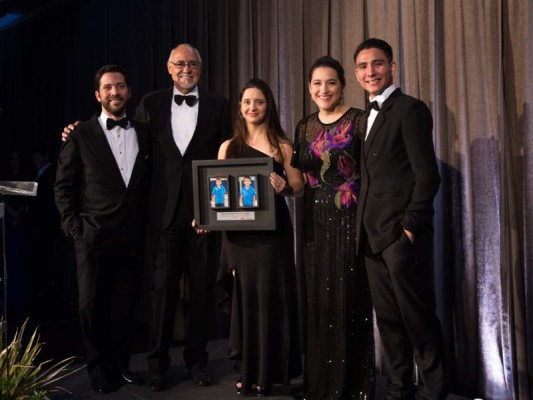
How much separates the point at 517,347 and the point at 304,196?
1.24 meters

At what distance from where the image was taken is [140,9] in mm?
5891

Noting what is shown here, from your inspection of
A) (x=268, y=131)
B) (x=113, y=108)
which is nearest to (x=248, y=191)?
(x=268, y=131)

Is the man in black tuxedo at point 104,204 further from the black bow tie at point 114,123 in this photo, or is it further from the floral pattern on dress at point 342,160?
the floral pattern on dress at point 342,160

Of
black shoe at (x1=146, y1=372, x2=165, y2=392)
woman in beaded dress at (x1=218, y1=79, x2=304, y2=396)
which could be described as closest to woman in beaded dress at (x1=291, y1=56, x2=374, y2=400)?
woman in beaded dress at (x1=218, y1=79, x2=304, y2=396)

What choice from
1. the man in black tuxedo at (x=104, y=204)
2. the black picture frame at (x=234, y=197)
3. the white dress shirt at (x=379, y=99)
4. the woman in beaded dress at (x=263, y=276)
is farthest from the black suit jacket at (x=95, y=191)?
the white dress shirt at (x=379, y=99)

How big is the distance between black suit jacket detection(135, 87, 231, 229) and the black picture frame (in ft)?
0.81

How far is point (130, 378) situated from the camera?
3.48 m

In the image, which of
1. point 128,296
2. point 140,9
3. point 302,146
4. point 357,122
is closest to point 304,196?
point 302,146

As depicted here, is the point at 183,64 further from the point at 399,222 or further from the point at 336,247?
the point at 399,222

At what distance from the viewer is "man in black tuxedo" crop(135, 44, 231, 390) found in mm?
3400

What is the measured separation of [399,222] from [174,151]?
131 cm

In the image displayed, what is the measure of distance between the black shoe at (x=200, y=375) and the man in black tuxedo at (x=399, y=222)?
1.05 meters

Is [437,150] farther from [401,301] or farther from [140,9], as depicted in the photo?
[140,9]

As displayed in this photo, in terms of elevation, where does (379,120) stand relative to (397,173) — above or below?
above
